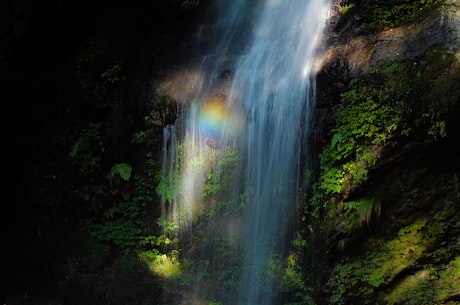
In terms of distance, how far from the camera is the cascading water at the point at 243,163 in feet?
20.7

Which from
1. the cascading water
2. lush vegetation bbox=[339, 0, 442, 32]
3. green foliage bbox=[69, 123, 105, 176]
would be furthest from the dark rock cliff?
green foliage bbox=[69, 123, 105, 176]

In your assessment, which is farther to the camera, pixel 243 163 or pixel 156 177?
pixel 156 177

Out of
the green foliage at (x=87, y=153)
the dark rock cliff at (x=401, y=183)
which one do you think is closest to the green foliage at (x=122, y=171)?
the green foliage at (x=87, y=153)

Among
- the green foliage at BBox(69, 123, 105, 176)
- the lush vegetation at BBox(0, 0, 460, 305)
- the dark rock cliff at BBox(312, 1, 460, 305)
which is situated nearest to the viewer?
the dark rock cliff at BBox(312, 1, 460, 305)

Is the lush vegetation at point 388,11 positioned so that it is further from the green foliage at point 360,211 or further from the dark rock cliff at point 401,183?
the green foliage at point 360,211

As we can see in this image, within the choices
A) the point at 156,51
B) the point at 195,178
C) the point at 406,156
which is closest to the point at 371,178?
the point at 406,156

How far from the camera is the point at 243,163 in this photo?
6.59m

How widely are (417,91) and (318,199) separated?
6.51ft

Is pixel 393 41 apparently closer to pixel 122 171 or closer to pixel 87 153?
pixel 122 171

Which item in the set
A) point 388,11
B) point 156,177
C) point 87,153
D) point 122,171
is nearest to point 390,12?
point 388,11

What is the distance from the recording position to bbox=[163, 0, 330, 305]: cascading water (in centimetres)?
631

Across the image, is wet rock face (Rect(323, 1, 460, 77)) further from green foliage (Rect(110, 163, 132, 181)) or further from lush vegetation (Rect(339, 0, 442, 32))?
green foliage (Rect(110, 163, 132, 181))

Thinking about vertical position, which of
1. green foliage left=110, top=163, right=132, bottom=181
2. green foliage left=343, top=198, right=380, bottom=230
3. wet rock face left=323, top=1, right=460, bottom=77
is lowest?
green foliage left=343, top=198, right=380, bottom=230

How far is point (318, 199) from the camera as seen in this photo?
19.9ft
